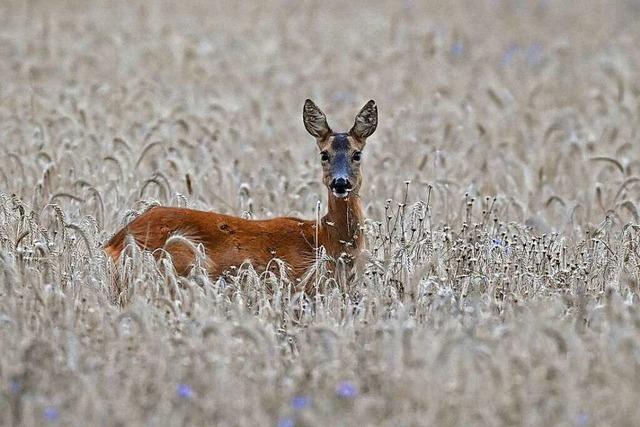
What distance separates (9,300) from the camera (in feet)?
20.6

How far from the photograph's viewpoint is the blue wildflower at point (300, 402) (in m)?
5.23

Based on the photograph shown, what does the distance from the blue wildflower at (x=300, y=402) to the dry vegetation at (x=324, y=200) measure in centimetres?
2

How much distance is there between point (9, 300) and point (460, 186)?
16.5 feet

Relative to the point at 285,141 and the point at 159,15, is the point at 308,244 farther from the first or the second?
the point at 159,15

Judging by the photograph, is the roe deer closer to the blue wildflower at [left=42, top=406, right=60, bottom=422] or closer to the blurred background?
the blurred background

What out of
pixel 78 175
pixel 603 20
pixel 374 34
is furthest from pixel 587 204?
pixel 603 20

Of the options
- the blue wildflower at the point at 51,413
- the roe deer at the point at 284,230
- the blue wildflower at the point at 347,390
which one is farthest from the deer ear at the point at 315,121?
the blue wildflower at the point at 51,413

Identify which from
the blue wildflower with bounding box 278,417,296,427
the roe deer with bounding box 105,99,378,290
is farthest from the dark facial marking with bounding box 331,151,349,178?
the blue wildflower with bounding box 278,417,296,427

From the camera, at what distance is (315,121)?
27.1ft

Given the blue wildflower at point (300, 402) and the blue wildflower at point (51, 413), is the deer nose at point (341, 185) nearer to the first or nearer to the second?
the blue wildflower at point (300, 402)

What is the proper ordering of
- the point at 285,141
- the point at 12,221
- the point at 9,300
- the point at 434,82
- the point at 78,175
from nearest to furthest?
the point at 9,300 < the point at 12,221 < the point at 78,175 < the point at 285,141 < the point at 434,82

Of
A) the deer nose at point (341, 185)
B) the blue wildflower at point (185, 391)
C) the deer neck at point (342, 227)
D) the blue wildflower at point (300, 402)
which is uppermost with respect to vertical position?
the deer nose at point (341, 185)

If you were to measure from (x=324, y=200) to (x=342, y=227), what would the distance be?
189 cm

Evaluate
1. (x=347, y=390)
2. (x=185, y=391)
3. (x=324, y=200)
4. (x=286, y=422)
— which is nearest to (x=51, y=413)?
(x=185, y=391)
